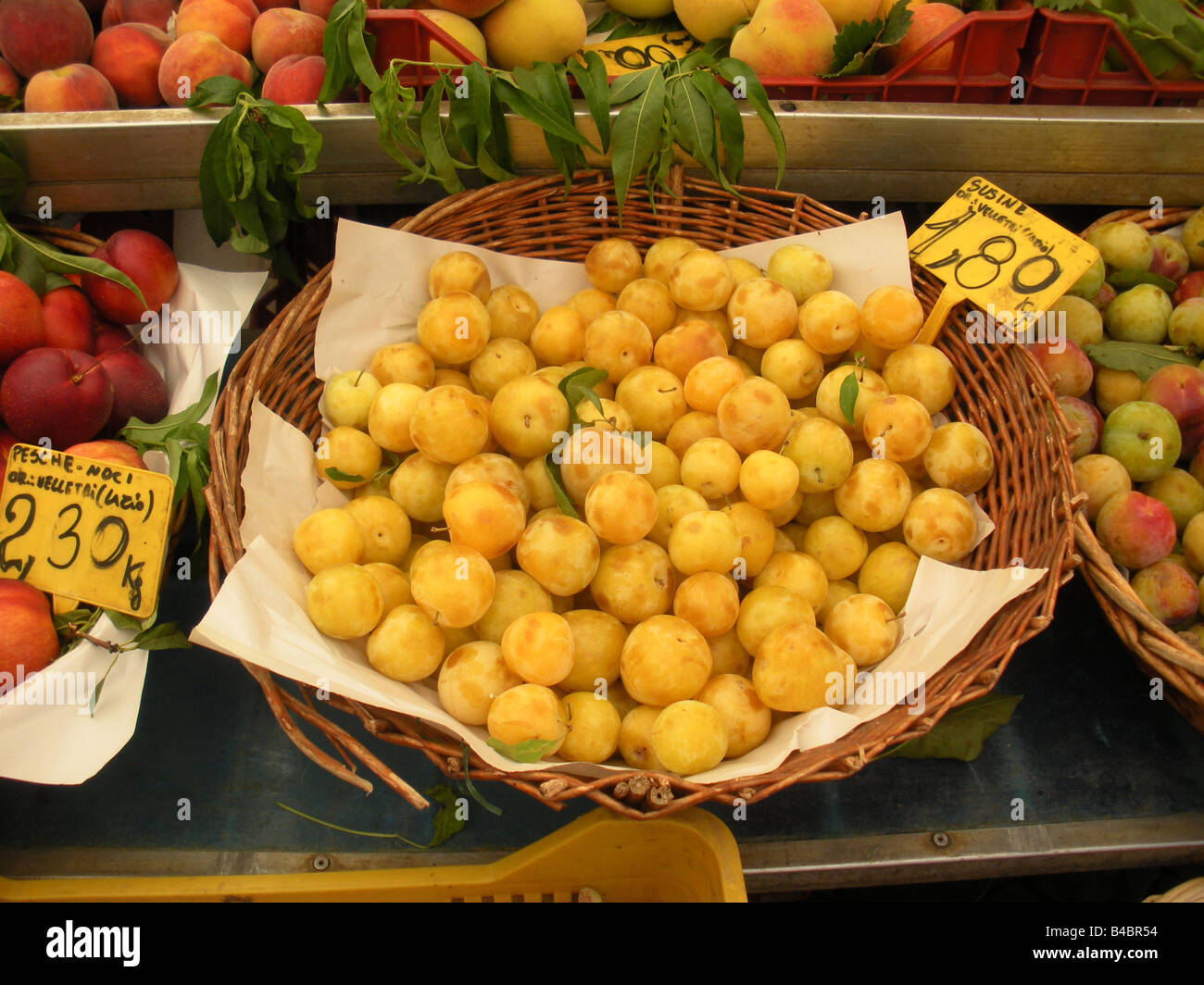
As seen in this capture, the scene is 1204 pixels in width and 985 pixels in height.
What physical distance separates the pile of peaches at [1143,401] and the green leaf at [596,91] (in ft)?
2.96

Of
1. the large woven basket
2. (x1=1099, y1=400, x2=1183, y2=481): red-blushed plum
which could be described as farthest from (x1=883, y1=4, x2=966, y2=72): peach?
(x1=1099, y1=400, x2=1183, y2=481): red-blushed plum

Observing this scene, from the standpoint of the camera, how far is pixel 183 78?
1675mm

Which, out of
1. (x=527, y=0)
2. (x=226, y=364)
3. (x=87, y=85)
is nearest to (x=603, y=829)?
(x=226, y=364)

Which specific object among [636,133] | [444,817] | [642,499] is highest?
[636,133]

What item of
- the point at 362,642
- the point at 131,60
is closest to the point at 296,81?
the point at 131,60

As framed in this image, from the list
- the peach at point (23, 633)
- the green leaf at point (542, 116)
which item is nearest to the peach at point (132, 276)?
the peach at point (23, 633)

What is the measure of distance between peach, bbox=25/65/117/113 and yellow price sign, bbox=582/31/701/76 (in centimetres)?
98

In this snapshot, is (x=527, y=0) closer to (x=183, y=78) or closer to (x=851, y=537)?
(x=183, y=78)

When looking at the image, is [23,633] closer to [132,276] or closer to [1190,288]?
[132,276]

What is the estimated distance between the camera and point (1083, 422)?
1.54 m

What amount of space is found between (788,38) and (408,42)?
0.72 metres

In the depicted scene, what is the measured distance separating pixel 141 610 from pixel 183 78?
3.57 feet

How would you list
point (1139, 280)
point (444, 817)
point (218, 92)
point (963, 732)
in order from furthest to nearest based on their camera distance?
1. point (1139, 280)
2. point (218, 92)
3. point (963, 732)
4. point (444, 817)

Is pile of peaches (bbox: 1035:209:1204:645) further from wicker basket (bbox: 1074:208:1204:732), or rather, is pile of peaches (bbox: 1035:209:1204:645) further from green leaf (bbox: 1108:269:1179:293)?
wicker basket (bbox: 1074:208:1204:732)
